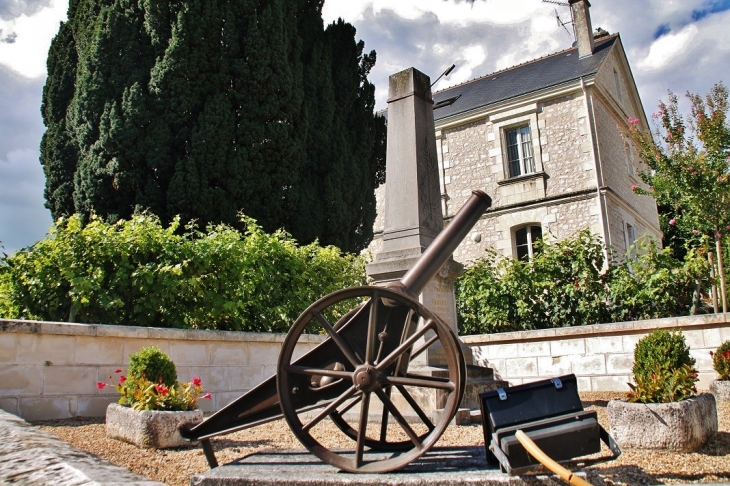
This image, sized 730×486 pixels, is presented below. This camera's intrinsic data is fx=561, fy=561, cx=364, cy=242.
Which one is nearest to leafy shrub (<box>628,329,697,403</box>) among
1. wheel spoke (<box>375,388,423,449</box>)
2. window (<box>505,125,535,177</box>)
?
wheel spoke (<box>375,388,423,449</box>)

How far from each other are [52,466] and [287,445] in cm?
263

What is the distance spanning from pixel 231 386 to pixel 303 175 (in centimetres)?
574

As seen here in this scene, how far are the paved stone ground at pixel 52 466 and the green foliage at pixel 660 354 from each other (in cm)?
359

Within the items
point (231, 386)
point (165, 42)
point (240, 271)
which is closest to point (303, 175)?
point (165, 42)

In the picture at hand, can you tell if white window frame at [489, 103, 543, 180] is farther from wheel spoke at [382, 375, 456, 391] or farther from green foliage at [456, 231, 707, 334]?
wheel spoke at [382, 375, 456, 391]

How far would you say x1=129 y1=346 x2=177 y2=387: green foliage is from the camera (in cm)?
436

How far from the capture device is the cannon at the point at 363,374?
2.71 metres

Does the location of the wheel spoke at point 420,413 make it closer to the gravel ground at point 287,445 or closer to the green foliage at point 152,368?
the gravel ground at point 287,445

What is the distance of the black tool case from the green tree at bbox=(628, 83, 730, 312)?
19.2ft

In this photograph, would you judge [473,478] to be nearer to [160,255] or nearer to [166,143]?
[160,255]

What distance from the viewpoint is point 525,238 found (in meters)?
16.7

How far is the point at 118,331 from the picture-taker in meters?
5.25

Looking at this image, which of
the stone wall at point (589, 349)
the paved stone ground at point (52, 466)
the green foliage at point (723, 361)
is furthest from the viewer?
the stone wall at point (589, 349)

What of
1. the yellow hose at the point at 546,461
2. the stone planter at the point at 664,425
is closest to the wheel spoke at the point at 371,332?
the yellow hose at the point at 546,461
